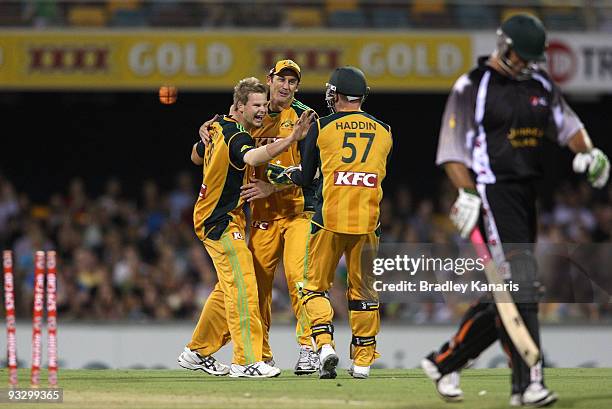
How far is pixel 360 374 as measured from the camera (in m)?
8.79

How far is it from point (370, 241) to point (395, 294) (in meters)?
0.97

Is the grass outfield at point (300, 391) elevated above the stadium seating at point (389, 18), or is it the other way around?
the stadium seating at point (389, 18)

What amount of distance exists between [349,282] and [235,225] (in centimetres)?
94

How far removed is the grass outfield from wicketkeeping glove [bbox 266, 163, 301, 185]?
1.41 m

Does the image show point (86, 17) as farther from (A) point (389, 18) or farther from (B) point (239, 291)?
(B) point (239, 291)

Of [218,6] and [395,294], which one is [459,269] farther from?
[218,6]

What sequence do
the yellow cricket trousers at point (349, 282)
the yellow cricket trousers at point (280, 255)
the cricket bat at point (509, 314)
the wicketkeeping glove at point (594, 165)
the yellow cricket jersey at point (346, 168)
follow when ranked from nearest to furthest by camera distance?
the cricket bat at point (509, 314) < the wicketkeeping glove at point (594, 165) < the yellow cricket jersey at point (346, 168) < the yellow cricket trousers at point (349, 282) < the yellow cricket trousers at point (280, 255)

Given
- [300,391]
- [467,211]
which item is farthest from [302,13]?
[467,211]

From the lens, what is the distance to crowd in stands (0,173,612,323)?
50.2 ft

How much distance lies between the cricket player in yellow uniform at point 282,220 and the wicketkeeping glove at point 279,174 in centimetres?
16

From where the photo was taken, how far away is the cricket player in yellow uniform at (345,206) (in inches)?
332

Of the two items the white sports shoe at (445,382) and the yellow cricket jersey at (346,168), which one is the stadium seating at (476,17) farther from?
the white sports shoe at (445,382)

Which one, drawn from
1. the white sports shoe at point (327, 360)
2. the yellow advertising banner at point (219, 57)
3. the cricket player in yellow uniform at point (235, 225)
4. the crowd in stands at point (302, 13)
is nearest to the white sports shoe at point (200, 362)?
the cricket player in yellow uniform at point (235, 225)

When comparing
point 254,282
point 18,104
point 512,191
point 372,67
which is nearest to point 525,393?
point 512,191
